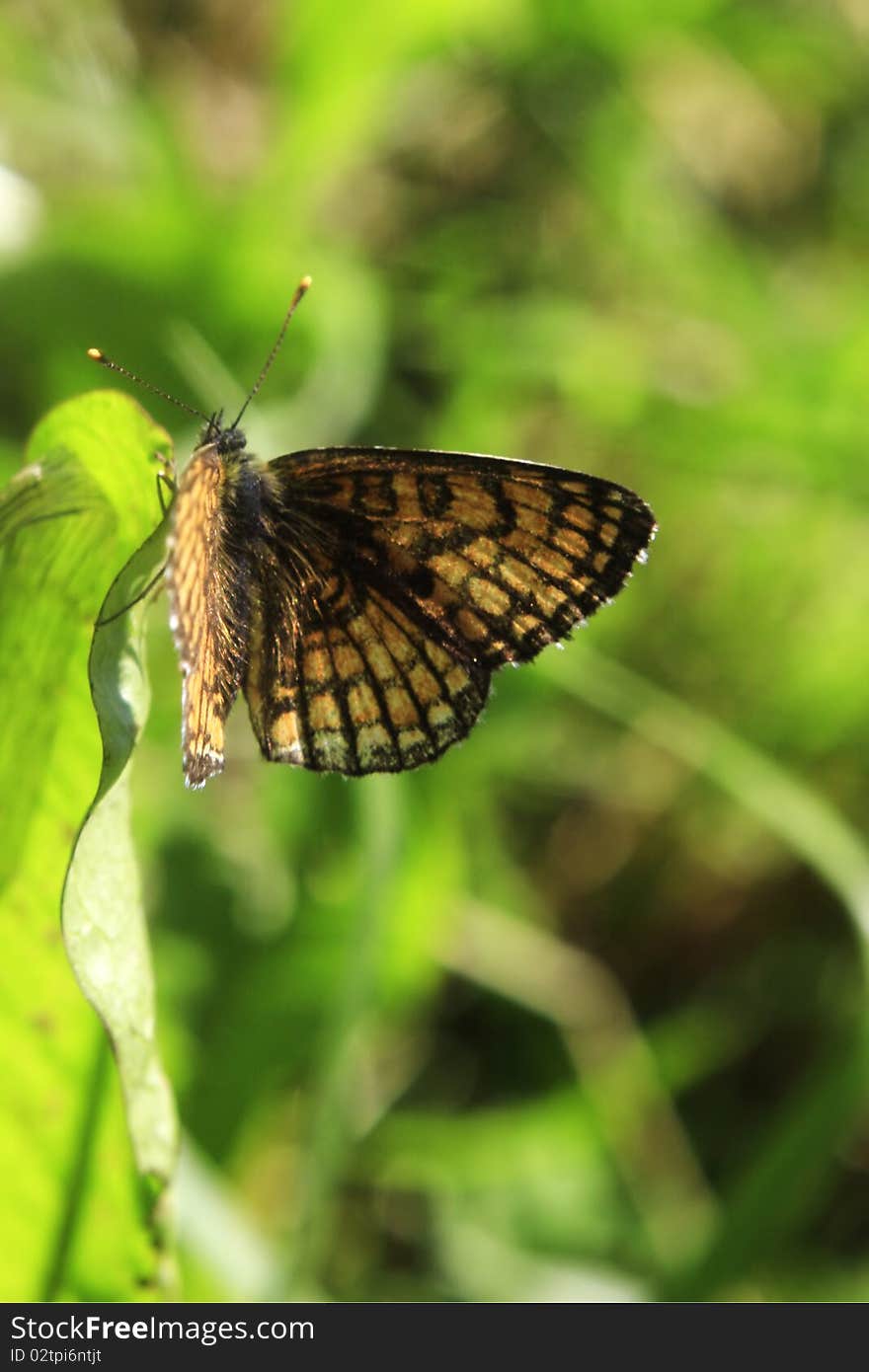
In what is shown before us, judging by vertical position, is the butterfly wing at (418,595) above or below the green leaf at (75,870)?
above

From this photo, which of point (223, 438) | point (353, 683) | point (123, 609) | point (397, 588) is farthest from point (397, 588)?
point (123, 609)

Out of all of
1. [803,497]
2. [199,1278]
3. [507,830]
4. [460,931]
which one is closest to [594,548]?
[199,1278]

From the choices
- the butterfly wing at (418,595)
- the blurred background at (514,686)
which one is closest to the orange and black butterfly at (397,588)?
the butterfly wing at (418,595)

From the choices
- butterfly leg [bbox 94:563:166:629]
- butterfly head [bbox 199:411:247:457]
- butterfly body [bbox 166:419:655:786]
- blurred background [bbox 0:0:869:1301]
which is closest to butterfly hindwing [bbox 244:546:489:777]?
butterfly body [bbox 166:419:655:786]

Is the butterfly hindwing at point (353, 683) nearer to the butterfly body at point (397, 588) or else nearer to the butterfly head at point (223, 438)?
the butterfly body at point (397, 588)

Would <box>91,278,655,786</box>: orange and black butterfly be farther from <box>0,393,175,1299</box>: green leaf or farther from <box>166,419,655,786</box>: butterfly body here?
<box>0,393,175,1299</box>: green leaf

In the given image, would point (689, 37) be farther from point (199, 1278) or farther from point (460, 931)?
point (199, 1278)

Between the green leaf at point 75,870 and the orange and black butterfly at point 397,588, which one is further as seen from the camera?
the orange and black butterfly at point 397,588
